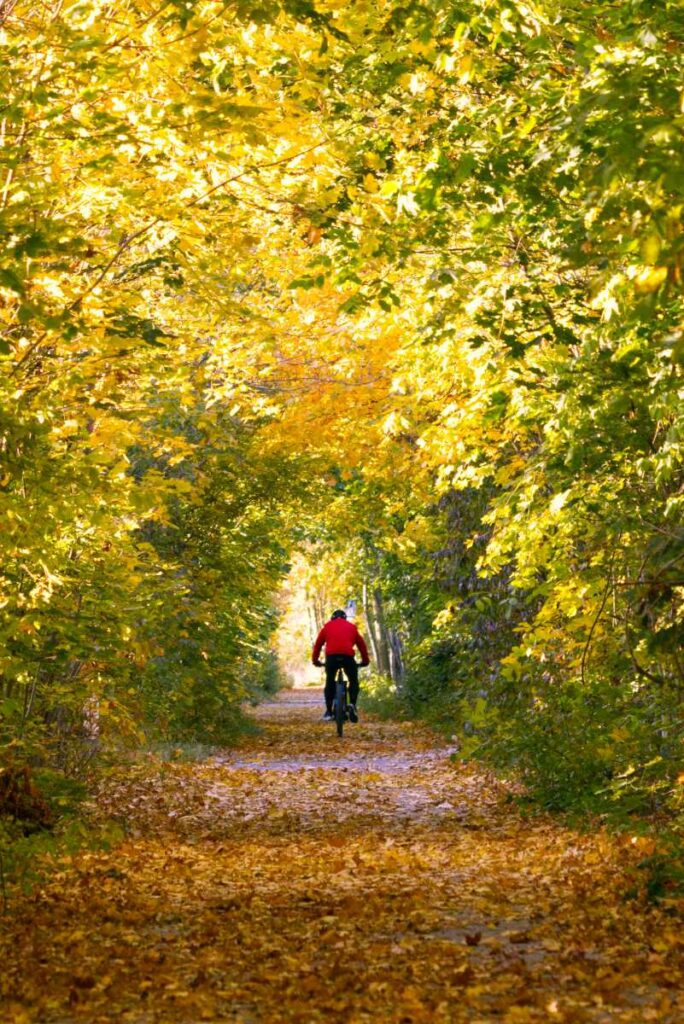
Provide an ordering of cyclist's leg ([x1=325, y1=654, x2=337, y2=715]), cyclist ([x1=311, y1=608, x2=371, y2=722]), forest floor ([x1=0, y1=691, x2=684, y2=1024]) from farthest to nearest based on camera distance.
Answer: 1. cyclist's leg ([x1=325, y1=654, x2=337, y2=715])
2. cyclist ([x1=311, y1=608, x2=371, y2=722])
3. forest floor ([x1=0, y1=691, x2=684, y2=1024])

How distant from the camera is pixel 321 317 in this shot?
15008 mm

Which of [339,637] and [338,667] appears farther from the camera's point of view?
[338,667]

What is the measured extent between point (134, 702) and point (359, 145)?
16.1 feet

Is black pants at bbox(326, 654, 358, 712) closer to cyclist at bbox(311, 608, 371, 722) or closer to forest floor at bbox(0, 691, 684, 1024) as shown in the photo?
cyclist at bbox(311, 608, 371, 722)

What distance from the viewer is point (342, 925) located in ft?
24.4

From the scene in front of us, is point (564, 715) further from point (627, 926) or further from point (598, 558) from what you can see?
point (627, 926)

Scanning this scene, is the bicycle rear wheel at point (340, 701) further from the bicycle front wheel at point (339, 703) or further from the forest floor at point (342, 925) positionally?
the forest floor at point (342, 925)

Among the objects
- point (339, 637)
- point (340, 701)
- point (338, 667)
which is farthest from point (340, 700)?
point (339, 637)

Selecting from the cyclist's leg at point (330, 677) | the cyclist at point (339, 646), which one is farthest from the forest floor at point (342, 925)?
the cyclist's leg at point (330, 677)

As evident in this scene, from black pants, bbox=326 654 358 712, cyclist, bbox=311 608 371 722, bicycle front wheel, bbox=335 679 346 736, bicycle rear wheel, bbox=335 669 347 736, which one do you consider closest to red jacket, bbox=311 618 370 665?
cyclist, bbox=311 608 371 722

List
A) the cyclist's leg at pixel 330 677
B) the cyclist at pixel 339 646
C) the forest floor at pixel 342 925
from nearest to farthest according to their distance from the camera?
the forest floor at pixel 342 925
the cyclist at pixel 339 646
the cyclist's leg at pixel 330 677

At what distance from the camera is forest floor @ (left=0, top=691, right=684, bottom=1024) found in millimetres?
5754

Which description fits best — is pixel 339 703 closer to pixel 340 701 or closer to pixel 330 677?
pixel 340 701

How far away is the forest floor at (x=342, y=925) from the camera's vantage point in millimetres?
5754
